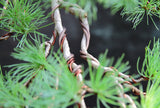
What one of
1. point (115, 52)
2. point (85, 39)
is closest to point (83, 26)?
point (85, 39)

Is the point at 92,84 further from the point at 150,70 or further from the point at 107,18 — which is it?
the point at 107,18

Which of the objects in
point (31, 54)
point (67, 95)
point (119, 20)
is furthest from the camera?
point (119, 20)

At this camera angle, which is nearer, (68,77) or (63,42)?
(68,77)

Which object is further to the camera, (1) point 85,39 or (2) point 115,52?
(2) point 115,52

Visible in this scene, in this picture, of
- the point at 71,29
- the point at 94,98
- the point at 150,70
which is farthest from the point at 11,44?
the point at 150,70

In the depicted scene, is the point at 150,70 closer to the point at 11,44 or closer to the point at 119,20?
the point at 119,20

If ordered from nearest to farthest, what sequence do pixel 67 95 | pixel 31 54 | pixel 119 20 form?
pixel 67 95 → pixel 31 54 → pixel 119 20

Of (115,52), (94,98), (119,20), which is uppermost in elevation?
(119,20)

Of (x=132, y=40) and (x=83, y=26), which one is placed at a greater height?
(x=83, y=26)

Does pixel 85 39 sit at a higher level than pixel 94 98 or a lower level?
higher
